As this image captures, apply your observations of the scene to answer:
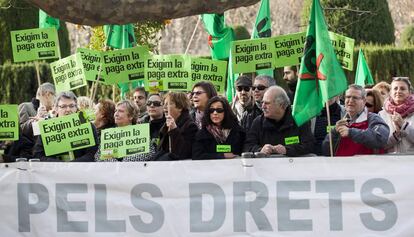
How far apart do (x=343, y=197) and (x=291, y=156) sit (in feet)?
3.57

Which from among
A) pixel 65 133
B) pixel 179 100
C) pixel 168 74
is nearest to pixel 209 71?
pixel 168 74

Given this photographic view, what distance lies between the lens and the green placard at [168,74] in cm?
1177

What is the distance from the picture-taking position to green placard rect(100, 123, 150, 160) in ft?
35.4

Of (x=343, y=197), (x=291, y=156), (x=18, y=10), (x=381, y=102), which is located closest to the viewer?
(x=343, y=197)

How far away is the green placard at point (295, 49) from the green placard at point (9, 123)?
9.53 ft

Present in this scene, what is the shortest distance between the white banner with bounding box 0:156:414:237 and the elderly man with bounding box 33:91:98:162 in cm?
98

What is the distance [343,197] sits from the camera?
32.1 feet

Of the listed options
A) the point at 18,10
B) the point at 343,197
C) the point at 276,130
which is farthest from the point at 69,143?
the point at 18,10

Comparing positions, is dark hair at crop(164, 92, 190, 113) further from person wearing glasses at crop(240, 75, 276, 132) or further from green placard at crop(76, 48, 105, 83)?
green placard at crop(76, 48, 105, 83)

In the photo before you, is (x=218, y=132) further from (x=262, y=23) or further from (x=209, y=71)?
(x=262, y=23)

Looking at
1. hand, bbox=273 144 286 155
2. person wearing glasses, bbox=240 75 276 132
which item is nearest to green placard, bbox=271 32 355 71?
person wearing glasses, bbox=240 75 276 132

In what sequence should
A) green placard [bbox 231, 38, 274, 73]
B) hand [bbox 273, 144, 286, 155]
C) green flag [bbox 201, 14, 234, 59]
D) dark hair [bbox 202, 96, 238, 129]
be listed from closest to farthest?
1. hand [bbox 273, 144, 286, 155]
2. dark hair [bbox 202, 96, 238, 129]
3. green placard [bbox 231, 38, 274, 73]
4. green flag [bbox 201, 14, 234, 59]

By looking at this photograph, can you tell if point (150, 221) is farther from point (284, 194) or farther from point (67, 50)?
point (67, 50)

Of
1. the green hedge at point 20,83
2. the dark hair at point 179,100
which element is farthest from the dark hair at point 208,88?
the green hedge at point 20,83
